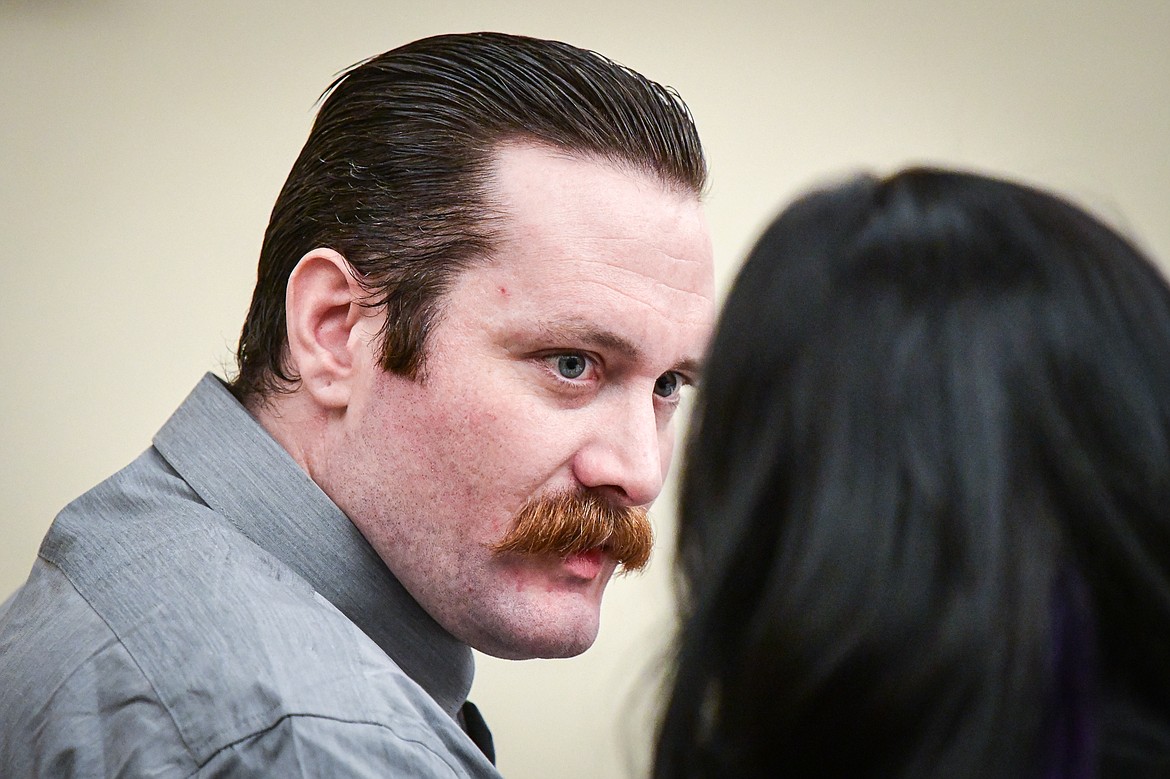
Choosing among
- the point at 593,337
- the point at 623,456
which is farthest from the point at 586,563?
the point at 593,337

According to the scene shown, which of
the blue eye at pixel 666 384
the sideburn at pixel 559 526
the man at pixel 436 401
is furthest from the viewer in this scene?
the blue eye at pixel 666 384

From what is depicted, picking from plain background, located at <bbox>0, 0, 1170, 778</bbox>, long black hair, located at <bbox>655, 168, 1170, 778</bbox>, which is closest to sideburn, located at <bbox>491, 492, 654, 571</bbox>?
long black hair, located at <bbox>655, 168, 1170, 778</bbox>

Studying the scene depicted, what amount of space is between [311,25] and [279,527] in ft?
3.94

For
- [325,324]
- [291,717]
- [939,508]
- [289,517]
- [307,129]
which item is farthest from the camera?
[307,129]

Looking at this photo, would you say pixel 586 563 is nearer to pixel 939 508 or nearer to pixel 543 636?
pixel 543 636

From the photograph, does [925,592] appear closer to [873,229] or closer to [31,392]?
[873,229]

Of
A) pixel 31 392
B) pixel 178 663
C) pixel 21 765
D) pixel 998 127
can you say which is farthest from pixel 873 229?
pixel 998 127

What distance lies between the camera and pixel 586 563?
1038mm

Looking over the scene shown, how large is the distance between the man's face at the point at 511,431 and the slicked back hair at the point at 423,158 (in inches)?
1.2

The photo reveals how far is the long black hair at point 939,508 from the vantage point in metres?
0.48

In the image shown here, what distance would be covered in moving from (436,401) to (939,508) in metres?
0.60

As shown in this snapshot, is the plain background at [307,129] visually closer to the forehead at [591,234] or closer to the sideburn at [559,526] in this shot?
the forehead at [591,234]

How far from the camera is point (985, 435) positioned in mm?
496

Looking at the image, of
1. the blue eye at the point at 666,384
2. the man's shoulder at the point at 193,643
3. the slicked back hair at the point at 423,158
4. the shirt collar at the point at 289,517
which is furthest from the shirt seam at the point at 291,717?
the blue eye at the point at 666,384
